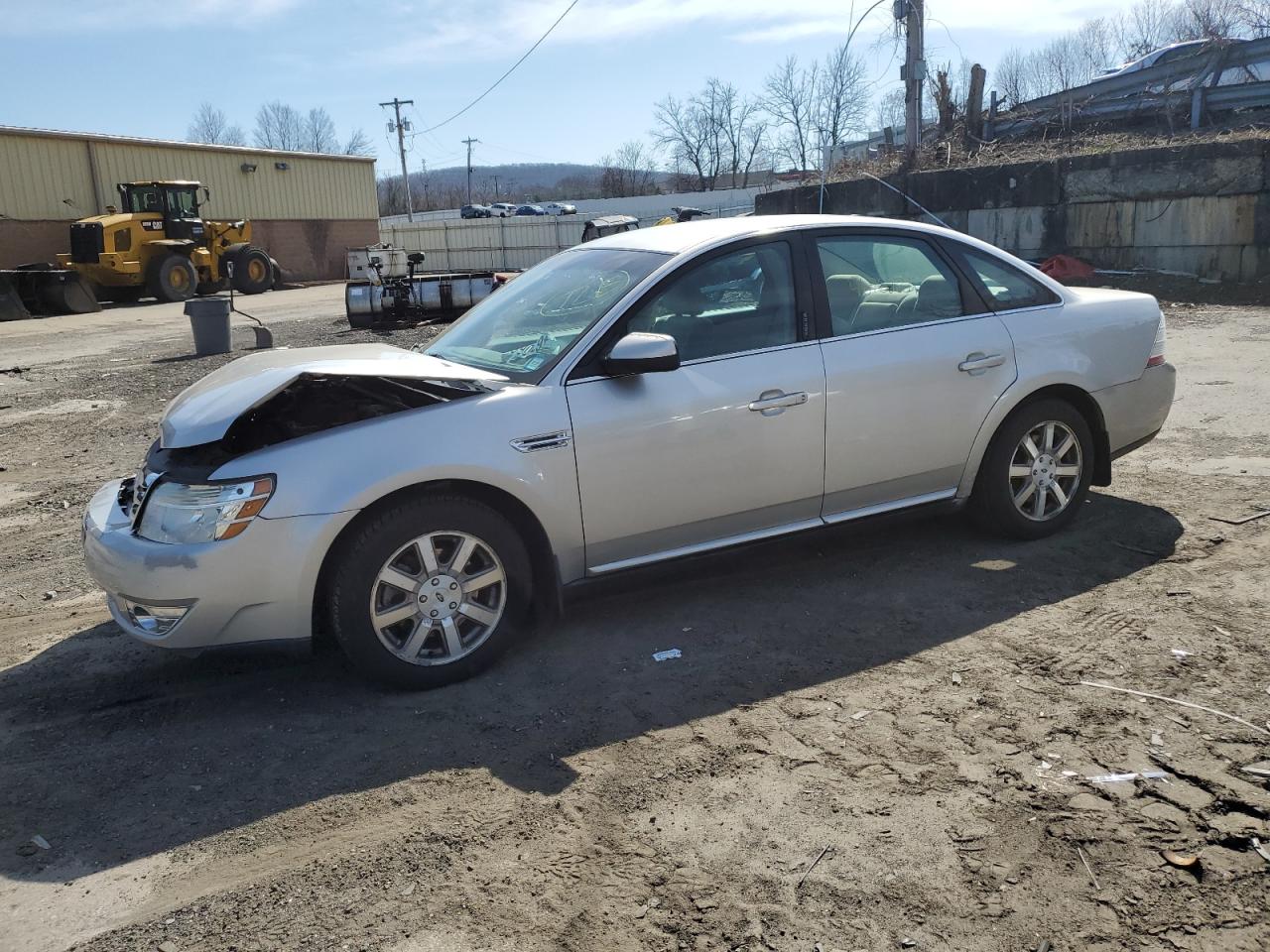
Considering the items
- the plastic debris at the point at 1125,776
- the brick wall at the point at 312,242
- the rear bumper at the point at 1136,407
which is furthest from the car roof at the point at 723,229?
the brick wall at the point at 312,242

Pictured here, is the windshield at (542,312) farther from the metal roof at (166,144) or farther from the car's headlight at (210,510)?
the metal roof at (166,144)

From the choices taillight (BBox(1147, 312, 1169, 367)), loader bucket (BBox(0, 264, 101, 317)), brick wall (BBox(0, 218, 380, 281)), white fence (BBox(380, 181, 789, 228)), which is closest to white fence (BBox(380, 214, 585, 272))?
brick wall (BBox(0, 218, 380, 281))

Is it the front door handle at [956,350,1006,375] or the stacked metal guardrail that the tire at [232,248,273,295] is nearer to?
the stacked metal guardrail

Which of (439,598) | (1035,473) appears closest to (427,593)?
(439,598)

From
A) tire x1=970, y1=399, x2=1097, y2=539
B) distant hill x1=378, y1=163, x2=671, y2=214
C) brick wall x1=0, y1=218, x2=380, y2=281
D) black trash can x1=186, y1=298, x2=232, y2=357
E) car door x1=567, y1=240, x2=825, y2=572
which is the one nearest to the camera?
car door x1=567, y1=240, x2=825, y2=572

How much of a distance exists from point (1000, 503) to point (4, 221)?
35715 millimetres

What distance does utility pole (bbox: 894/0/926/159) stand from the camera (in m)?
19.5

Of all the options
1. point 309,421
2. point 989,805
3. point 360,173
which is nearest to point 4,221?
point 360,173

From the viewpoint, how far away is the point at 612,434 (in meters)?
4.10

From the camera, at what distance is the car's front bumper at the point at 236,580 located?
3607mm

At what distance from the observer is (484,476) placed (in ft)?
12.8

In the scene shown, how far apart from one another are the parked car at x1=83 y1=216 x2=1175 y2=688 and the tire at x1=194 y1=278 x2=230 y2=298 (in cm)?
2925

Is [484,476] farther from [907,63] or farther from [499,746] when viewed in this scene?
[907,63]

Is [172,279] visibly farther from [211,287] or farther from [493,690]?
[493,690]
